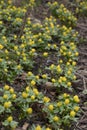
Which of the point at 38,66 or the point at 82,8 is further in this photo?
the point at 82,8

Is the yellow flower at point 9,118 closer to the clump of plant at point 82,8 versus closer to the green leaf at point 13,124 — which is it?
the green leaf at point 13,124

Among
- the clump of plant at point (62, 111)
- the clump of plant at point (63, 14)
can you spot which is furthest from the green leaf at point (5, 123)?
Result: the clump of plant at point (63, 14)

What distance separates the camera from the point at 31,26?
5234mm

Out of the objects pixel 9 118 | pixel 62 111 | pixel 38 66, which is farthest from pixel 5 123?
pixel 38 66

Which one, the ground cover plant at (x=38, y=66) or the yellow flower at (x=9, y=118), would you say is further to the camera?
the ground cover plant at (x=38, y=66)

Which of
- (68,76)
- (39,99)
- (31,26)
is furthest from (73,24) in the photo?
(39,99)

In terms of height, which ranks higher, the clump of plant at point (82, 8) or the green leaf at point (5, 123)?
the clump of plant at point (82, 8)

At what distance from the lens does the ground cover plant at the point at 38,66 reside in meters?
3.52

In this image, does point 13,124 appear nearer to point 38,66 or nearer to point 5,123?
point 5,123

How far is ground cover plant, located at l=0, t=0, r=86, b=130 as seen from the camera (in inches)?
139

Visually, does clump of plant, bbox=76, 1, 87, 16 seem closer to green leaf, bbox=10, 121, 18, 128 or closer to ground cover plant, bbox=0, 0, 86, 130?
ground cover plant, bbox=0, 0, 86, 130

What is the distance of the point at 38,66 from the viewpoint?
4461 mm

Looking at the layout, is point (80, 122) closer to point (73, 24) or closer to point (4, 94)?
point (4, 94)

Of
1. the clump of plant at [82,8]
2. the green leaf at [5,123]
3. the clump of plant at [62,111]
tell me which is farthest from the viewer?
the clump of plant at [82,8]
